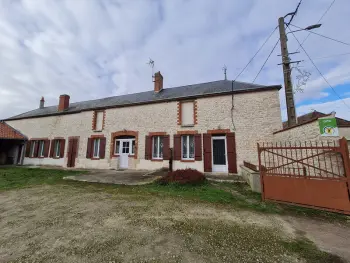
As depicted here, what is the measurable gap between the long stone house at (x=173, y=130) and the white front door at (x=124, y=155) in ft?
0.21

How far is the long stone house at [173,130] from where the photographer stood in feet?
28.3

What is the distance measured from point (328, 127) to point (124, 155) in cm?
999

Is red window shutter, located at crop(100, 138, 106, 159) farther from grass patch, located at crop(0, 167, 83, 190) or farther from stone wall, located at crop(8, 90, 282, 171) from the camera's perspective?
grass patch, located at crop(0, 167, 83, 190)

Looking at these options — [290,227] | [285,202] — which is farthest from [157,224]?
[285,202]

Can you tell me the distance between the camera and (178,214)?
3713mm

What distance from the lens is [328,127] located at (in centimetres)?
432

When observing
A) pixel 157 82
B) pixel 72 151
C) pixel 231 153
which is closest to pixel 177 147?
pixel 231 153

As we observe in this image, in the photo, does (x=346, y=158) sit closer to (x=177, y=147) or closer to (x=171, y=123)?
(x=177, y=147)

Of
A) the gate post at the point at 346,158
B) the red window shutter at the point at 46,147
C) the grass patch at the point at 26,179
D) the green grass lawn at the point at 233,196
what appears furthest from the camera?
the red window shutter at the point at 46,147

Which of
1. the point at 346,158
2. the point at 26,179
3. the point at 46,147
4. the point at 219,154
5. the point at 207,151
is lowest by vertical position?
the point at 26,179

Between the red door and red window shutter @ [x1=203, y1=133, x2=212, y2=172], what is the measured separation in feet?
31.0

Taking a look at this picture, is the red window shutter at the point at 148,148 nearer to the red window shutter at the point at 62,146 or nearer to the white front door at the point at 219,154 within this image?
the white front door at the point at 219,154

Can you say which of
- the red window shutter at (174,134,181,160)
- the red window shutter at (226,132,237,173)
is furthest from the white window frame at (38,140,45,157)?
the red window shutter at (226,132,237,173)

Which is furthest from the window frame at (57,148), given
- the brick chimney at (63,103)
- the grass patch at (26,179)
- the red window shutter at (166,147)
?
the red window shutter at (166,147)
